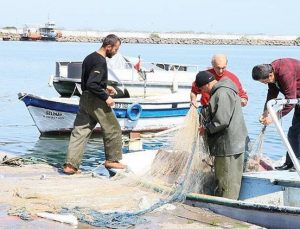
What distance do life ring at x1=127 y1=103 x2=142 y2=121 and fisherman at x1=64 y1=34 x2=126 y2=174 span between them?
6.97 metres

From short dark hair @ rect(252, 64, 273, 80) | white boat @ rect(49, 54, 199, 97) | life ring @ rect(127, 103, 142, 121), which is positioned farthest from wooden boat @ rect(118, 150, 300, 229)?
white boat @ rect(49, 54, 199, 97)

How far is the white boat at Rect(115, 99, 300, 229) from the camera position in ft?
21.5

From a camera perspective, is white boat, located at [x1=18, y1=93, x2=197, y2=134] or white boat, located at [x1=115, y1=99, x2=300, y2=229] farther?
white boat, located at [x1=18, y1=93, x2=197, y2=134]

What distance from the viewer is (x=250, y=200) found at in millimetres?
7176

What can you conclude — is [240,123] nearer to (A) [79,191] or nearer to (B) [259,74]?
(B) [259,74]

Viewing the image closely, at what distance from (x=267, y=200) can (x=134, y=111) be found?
923cm

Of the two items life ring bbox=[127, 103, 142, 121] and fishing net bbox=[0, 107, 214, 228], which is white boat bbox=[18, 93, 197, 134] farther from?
fishing net bbox=[0, 107, 214, 228]

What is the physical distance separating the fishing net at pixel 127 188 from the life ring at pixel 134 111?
7.28 metres

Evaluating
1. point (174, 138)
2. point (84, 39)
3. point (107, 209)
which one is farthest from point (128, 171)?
point (84, 39)

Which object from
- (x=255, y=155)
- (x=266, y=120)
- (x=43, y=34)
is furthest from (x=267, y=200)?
(x=43, y=34)

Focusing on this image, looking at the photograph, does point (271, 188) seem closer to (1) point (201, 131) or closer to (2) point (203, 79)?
(1) point (201, 131)

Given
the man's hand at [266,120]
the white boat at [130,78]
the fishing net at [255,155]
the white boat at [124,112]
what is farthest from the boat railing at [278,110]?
the white boat at [130,78]

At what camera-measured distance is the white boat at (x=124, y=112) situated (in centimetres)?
1581

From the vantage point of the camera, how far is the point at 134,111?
1608cm
